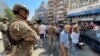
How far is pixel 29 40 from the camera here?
3.39 meters

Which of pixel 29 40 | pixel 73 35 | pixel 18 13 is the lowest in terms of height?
pixel 73 35

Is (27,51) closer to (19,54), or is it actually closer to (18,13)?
(19,54)

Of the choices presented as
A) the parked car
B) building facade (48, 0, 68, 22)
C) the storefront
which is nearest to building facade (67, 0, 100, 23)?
the storefront

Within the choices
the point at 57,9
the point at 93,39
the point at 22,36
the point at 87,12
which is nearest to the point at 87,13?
the point at 87,12

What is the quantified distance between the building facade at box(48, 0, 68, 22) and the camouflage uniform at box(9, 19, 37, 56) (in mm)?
110929

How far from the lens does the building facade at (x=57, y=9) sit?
4611 inches

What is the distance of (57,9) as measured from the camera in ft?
421

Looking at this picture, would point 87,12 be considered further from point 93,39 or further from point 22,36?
point 22,36

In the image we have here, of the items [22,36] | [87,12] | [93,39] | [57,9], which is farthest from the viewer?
[57,9]

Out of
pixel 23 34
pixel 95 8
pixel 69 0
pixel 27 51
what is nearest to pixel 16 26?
pixel 23 34

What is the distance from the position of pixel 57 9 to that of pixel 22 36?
411 feet

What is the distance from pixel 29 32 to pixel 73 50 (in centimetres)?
730

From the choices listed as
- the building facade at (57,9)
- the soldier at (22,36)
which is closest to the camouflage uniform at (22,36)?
the soldier at (22,36)

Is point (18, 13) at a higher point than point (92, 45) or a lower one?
higher
